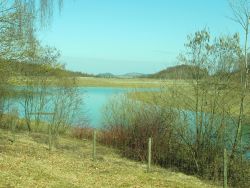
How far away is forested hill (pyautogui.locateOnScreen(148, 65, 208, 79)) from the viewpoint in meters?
18.0

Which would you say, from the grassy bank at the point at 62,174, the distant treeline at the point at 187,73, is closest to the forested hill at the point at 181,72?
the distant treeline at the point at 187,73

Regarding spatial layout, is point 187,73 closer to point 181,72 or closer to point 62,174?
point 181,72

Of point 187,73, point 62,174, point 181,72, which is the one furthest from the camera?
point 181,72

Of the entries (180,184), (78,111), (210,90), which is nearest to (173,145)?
(210,90)

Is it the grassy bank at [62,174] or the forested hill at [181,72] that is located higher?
the forested hill at [181,72]

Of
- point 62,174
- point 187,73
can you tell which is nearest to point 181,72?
point 187,73

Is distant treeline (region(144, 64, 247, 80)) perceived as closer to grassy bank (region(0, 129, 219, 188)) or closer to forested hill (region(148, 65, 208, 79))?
forested hill (region(148, 65, 208, 79))

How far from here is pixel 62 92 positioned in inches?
1104

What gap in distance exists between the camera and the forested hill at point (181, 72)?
707 inches

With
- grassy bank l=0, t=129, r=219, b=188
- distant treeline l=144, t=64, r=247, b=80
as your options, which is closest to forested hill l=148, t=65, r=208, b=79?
distant treeline l=144, t=64, r=247, b=80

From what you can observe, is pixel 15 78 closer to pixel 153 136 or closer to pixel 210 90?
pixel 153 136

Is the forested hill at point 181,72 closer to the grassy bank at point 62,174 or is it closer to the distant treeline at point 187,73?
the distant treeline at point 187,73

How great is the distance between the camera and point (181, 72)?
18828 millimetres

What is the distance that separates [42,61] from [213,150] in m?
13.5
